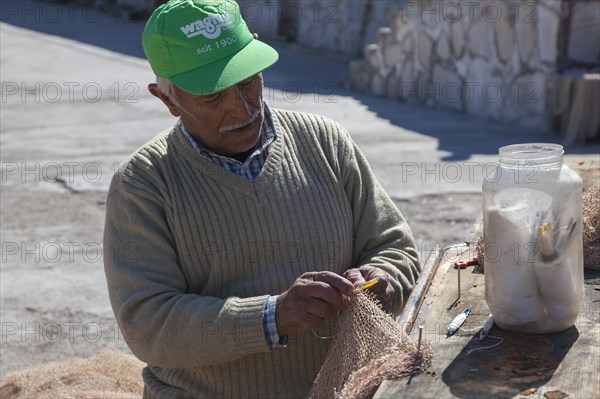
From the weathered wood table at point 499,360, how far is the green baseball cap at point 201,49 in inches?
29.6

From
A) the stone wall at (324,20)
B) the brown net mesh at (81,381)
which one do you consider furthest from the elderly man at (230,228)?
the stone wall at (324,20)

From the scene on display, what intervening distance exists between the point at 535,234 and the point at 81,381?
210 centimetres

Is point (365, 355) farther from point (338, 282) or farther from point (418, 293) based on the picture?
point (418, 293)

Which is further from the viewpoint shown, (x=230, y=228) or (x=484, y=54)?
(x=484, y=54)

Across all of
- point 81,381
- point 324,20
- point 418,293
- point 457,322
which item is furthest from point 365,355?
point 324,20

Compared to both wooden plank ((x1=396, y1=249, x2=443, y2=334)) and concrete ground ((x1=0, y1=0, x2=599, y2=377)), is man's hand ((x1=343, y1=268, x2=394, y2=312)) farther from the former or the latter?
concrete ground ((x1=0, y1=0, x2=599, y2=377))

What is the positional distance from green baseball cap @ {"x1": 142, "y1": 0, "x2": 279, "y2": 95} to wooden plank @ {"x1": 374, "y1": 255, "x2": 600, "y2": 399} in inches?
31.2

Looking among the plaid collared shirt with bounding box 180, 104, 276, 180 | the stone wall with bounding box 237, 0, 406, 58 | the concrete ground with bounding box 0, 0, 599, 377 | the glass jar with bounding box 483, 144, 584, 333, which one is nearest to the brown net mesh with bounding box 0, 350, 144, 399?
the concrete ground with bounding box 0, 0, 599, 377

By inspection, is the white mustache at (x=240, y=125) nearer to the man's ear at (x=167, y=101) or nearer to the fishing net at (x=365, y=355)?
the man's ear at (x=167, y=101)

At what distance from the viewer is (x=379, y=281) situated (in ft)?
8.64

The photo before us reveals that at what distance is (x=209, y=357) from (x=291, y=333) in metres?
0.22

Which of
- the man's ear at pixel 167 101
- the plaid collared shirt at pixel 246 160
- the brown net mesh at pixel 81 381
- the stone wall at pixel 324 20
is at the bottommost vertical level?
the stone wall at pixel 324 20

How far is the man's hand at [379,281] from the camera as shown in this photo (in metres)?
2.60

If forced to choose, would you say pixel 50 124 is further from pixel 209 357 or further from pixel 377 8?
pixel 209 357
